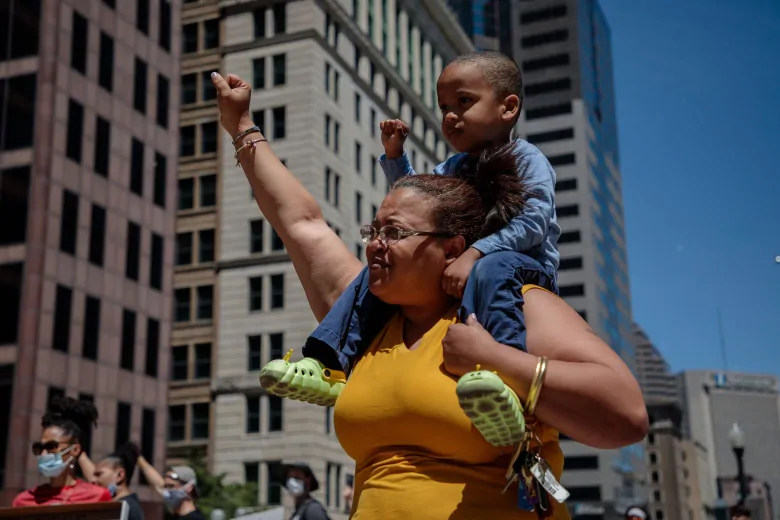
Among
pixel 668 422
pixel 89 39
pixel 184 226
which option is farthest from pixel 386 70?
pixel 668 422

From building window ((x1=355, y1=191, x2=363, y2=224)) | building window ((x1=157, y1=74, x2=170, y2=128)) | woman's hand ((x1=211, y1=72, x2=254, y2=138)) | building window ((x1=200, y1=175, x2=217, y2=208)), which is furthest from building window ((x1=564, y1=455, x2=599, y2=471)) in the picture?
woman's hand ((x1=211, y1=72, x2=254, y2=138))

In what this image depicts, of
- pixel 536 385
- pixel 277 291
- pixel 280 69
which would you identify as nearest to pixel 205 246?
pixel 277 291

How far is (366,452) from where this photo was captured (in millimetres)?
2865

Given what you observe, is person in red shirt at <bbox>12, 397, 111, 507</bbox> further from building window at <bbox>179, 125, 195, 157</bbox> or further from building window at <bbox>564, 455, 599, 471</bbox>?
building window at <bbox>564, 455, 599, 471</bbox>

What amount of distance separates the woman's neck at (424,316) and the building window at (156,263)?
A: 45.0 meters

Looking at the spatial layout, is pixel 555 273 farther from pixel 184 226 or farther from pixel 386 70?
pixel 386 70

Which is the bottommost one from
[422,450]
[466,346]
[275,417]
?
[422,450]

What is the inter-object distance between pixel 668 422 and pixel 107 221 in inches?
5410

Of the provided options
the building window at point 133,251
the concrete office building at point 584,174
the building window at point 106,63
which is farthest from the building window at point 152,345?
the concrete office building at point 584,174

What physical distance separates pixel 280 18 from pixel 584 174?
69030 mm

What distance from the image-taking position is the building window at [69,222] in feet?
136

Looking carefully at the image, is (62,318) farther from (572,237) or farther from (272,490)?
(572,237)

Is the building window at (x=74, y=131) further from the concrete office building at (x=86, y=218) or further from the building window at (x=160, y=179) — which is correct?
the building window at (x=160, y=179)

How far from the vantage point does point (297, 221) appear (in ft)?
11.0
